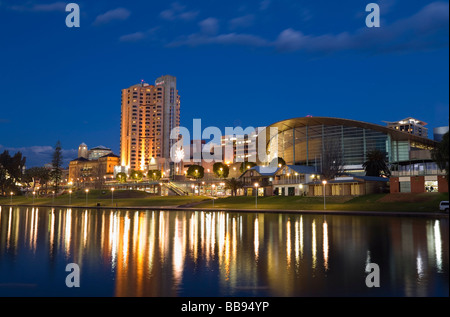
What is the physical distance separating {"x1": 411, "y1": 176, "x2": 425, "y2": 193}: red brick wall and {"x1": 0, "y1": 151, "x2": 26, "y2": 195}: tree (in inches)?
5172

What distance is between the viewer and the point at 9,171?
139750mm

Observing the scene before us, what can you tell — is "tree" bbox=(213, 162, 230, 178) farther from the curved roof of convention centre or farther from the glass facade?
the curved roof of convention centre

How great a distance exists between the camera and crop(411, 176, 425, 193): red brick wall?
220 ft

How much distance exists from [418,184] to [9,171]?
446 feet

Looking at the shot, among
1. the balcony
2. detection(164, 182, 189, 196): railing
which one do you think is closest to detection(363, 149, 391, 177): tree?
the balcony

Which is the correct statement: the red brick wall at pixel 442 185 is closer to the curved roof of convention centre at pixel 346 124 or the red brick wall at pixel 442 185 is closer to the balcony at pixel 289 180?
the balcony at pixel 289 180

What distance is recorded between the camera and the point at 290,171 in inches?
3674

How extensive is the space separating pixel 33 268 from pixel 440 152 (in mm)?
29705

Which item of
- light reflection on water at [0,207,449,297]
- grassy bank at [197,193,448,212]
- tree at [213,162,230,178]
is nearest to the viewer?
light reflection on water at [0,207,449,297]

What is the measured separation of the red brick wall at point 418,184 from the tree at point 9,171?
13137 centimetres

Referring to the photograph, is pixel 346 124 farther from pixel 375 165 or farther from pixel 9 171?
pixel 9 171

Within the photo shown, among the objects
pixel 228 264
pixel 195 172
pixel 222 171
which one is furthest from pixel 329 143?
pixel 228 264
